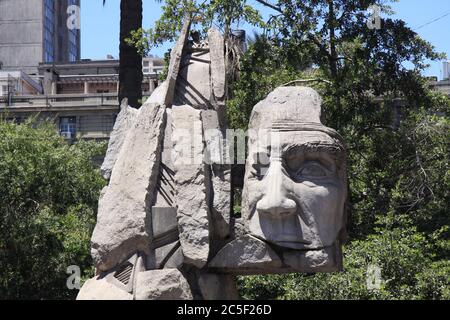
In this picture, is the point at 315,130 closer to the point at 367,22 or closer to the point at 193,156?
the point at 193,156

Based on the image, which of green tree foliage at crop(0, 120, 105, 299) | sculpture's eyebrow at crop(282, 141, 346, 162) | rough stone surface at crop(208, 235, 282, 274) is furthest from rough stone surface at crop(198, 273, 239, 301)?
green tree foliage at crop(0, 120, 105, 299)

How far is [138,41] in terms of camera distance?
2077 centimetres

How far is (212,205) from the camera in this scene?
462 inches

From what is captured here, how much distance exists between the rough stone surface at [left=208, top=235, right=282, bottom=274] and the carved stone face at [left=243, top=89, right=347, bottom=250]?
112mm

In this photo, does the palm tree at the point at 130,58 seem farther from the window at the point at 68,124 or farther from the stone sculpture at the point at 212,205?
the window at the point at 68,124

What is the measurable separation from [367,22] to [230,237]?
1068 centimetres

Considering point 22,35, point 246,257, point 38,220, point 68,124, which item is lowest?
point 38,220

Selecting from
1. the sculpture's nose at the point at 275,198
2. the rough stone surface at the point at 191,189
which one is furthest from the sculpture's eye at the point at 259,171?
the rough stone surface at the point at 191,189

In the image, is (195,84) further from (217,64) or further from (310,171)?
(310,171)

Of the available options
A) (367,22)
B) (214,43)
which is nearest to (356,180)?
(367,22)

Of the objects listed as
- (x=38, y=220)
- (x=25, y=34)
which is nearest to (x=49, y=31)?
(x=25, y=34)

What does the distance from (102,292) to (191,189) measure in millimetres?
1490

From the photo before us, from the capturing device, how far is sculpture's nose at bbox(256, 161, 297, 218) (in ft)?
37.2

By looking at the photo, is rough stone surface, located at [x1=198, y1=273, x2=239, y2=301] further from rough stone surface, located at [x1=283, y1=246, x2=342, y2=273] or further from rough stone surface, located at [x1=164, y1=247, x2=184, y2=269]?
rough stone surface, located at [x1=283, y1=246, x2=342, y2=273]
